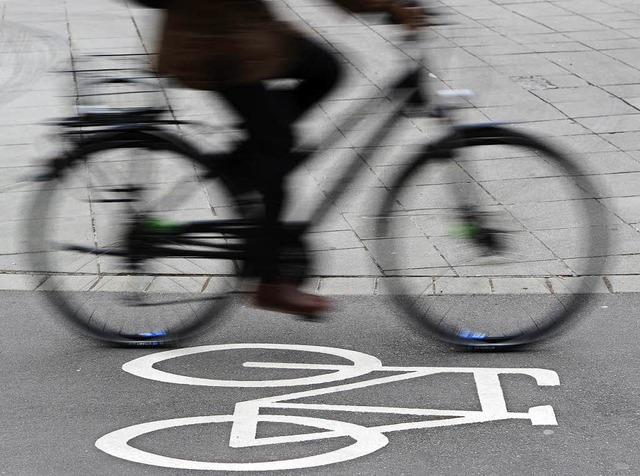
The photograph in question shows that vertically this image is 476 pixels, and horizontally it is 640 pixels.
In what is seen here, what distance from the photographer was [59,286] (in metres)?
4.60

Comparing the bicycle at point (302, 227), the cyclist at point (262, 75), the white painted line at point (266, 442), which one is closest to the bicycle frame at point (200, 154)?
the bicycle at point (302, 227)

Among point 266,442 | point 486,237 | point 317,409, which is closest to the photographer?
point 266,442

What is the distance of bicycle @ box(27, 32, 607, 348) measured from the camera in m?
4.19

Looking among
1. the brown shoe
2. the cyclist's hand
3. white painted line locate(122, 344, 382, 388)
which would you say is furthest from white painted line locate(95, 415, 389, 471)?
the cyclist's hand

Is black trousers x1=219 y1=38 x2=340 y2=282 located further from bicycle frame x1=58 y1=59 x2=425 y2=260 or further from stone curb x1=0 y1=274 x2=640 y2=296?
stone curb x1=0 y1=274 x2=640 y2=296

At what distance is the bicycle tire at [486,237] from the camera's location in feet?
13.9

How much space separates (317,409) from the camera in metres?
4.00

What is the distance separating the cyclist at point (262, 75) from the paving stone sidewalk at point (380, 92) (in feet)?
0.54

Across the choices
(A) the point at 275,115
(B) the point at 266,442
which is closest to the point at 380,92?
(A) the point at 275,115

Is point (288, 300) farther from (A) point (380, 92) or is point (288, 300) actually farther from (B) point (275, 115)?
(A) point (380, 92)

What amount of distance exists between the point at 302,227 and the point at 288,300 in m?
0.30

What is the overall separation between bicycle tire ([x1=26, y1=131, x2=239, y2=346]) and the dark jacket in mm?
388

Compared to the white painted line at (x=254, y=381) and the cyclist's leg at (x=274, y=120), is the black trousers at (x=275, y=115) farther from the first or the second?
the white painted line at (x=254, y=381)

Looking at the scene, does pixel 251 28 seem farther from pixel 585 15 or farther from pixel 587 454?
pixel 585 15
